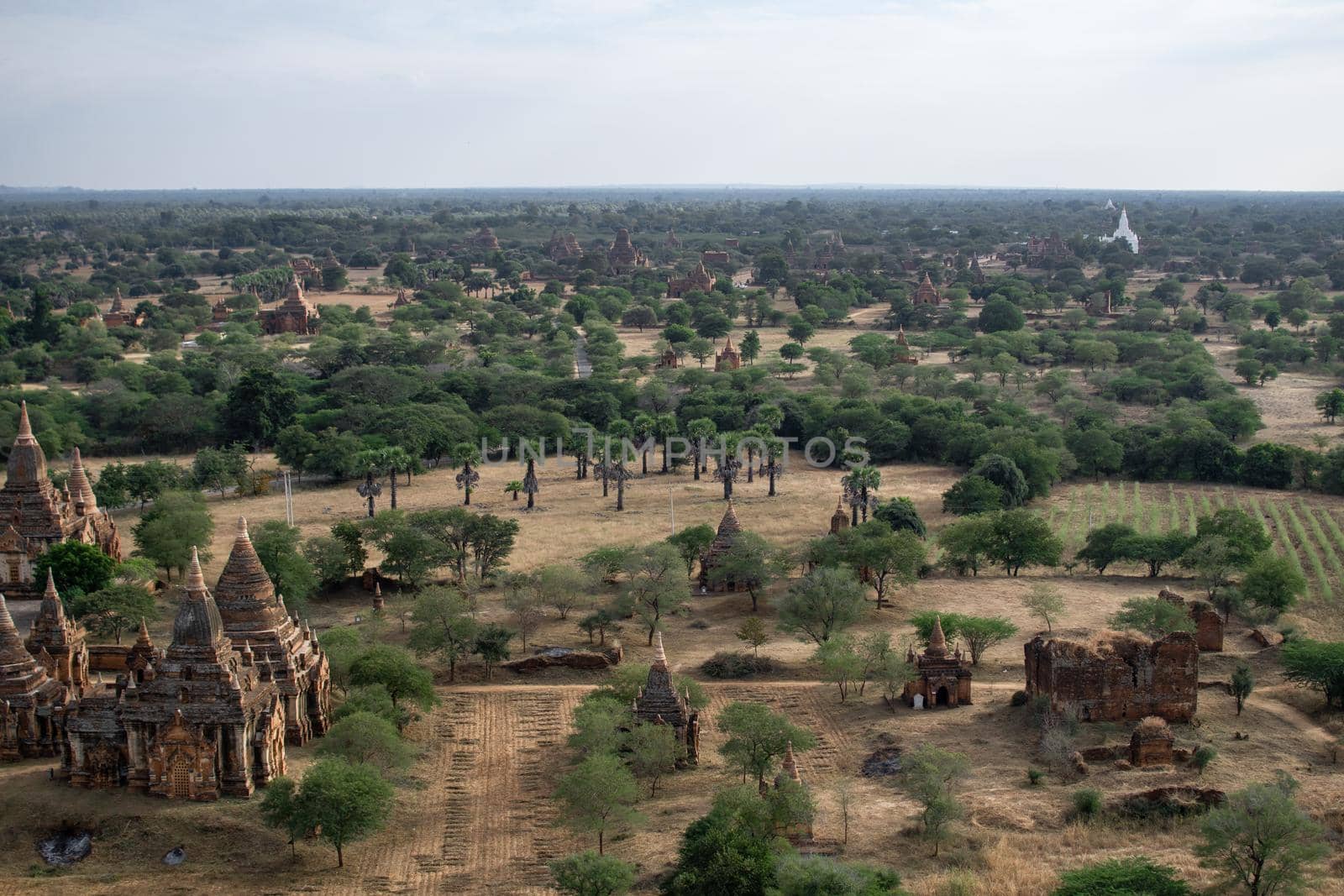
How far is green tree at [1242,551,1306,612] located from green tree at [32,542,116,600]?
32.6m

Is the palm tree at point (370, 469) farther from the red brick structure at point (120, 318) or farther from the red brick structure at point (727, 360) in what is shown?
the red brick structure at point (120, 318)

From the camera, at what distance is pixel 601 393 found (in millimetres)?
70062

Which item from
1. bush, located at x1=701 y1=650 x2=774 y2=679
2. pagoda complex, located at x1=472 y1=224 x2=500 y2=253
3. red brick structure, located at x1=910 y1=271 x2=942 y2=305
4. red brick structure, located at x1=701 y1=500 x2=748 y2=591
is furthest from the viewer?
pagoda complex, located at x1=472 y1=224 x2=500 y2=253

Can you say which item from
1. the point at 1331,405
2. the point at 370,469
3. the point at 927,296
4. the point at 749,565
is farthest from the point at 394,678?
the point at 927,296

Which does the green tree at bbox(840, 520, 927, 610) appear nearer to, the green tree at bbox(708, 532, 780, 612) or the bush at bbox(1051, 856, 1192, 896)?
the green tree at bbox(708, 532, 780, 612)

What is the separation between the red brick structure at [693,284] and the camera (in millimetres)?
123312

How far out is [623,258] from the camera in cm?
15112

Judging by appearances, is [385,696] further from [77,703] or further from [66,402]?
[66,402]

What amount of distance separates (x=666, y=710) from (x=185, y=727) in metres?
9.95

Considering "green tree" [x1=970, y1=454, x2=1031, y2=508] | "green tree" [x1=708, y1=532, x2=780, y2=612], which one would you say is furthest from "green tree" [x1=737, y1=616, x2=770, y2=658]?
"green tree" [x1=970, y1=454, x2=1031, y2=508]

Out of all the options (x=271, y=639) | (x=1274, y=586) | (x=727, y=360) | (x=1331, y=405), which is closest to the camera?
(x=271, y=639)

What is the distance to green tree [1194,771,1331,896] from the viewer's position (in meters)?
21.5

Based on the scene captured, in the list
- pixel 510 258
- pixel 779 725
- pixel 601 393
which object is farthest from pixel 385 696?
pixel 510 258

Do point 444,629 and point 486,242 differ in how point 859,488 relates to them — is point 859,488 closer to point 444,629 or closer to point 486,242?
point 444,629
